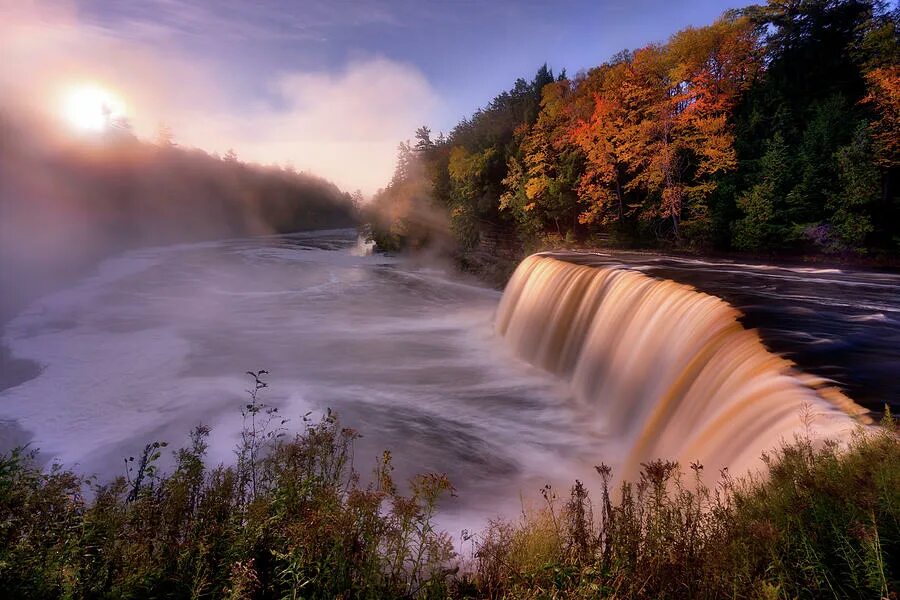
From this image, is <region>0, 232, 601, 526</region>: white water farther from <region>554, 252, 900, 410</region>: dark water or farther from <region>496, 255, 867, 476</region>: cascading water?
<region>554, 252, 900, 410</region>: dark water

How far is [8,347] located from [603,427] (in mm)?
16579

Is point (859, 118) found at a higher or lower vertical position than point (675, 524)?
higher

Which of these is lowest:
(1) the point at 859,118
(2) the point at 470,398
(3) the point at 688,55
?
(2) the point at 470,398

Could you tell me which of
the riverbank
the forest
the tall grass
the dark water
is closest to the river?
the dark water

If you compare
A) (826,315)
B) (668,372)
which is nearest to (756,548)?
(668,372)

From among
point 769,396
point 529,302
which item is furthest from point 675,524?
point 529,302

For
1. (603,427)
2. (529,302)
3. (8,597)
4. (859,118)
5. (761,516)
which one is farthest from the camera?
(859,118)

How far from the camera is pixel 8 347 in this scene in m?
13.4

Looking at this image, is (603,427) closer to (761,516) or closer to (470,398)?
(470,398)

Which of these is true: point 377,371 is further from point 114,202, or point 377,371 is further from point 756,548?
point 114,202

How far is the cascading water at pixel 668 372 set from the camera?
457 centimetres

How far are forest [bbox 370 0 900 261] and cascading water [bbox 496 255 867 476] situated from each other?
8993mm

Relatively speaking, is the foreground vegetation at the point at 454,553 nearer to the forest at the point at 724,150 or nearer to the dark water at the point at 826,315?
the dark water at the point at 826,315

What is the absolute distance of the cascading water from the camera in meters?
4.57
